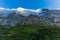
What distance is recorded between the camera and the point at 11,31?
36.0 metres

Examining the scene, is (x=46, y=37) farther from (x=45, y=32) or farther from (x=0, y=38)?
(x=0, y=38)

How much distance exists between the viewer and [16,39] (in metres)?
28.0

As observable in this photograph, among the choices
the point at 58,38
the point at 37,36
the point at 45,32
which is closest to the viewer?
the point at 58,38

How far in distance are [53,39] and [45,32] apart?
606 cm

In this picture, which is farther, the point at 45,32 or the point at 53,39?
the point at 45,32

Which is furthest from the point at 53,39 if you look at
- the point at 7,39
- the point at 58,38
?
the point at 7,39

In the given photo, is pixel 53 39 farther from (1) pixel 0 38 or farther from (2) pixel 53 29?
(1) pixel 0 38

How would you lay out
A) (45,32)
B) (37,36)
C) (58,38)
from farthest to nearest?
(45,32), (37,36), (58,38)

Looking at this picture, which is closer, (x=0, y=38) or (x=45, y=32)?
(x=0, y=38)

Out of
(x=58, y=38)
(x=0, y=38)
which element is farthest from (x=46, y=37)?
(x=0, y=38)

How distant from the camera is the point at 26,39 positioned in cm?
2833

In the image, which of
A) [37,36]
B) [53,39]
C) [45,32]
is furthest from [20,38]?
[45,32]

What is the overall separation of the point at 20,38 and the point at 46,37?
4.75 m

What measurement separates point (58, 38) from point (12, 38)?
746cm
